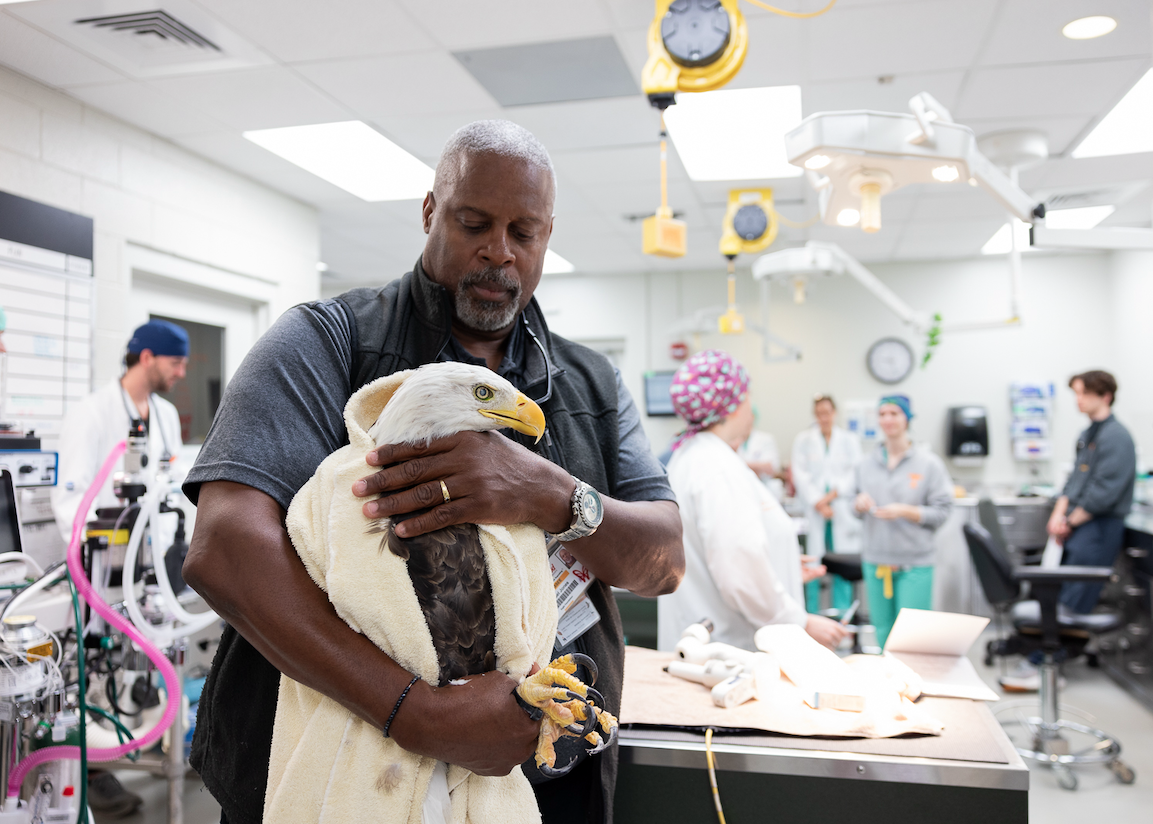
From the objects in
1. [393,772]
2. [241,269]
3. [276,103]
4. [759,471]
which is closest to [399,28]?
[276,103]

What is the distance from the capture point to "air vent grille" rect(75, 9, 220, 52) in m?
2.65

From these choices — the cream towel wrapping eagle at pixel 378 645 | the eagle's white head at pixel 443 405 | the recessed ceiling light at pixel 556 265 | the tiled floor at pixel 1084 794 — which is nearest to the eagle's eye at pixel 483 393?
the eagle's white head at pixel 443 405

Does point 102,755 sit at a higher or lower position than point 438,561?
lower

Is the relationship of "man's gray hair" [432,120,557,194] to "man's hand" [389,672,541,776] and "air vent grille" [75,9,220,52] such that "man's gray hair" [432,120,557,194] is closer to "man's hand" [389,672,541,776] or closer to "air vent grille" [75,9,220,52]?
"man's hand" [389,672,541,776]

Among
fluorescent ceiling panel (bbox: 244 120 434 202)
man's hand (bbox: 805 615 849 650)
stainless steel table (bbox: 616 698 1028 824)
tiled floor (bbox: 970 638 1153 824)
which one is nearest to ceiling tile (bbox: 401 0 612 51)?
fluorescent ceiling panel (bbox: 244 120 434 202)

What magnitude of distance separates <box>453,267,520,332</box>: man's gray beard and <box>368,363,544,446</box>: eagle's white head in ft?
0.65

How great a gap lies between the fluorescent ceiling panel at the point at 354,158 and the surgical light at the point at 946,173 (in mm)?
2279

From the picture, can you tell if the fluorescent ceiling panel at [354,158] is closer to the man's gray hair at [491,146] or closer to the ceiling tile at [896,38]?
the ceiling tile at [896,38]

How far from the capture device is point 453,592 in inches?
30.4

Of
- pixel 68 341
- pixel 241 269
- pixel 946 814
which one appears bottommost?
pixel 946 814

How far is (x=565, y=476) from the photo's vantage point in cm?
86

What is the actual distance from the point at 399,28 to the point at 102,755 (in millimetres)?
2491

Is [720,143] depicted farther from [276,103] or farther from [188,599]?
[188,599]

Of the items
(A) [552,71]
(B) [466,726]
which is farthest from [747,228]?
(B) [466,726]
